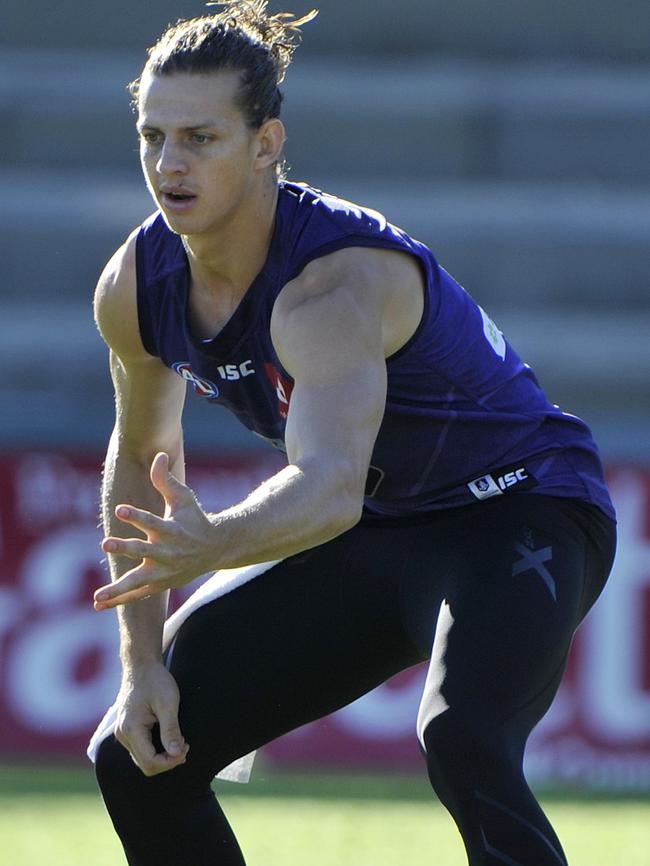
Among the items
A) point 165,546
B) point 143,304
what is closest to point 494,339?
point 143,304

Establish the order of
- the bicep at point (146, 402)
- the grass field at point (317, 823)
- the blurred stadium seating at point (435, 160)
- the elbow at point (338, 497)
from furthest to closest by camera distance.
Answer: the blurred stadium seating at point (435, 160) < the grass field at point (317, 823) < the bicep at point (146, 402) < the elbow at point (338, 497)

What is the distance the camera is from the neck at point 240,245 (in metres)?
3.12

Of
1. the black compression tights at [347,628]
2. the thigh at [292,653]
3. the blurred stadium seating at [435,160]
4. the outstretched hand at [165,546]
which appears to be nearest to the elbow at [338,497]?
the outstretched hand at [165,546]

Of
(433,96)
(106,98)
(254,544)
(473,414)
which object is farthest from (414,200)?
(254,544)

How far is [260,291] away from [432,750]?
3.03ft

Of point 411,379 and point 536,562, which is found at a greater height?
point 411,379

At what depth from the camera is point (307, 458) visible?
271 cm

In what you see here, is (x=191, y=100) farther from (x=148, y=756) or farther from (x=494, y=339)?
(x=148, y=756)

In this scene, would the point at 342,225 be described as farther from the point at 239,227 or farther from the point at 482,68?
the point at 482,68

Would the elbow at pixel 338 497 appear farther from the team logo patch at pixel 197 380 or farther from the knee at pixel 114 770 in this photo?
the knee at pixel 114 770

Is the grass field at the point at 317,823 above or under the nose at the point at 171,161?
under

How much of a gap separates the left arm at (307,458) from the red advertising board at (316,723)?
12.1 ft

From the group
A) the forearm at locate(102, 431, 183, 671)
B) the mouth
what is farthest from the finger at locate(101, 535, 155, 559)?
the forearm at locate(102, 431, 183, 671)

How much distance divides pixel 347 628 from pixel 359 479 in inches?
23.0
